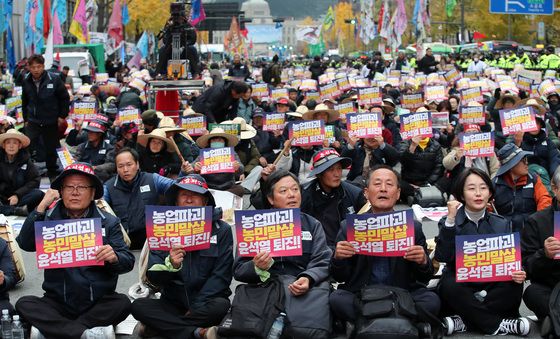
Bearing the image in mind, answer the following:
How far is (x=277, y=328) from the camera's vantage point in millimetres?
6855

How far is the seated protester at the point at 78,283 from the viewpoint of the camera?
22.7ft

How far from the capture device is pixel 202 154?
11938mm

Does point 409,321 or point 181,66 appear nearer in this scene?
point 409,321

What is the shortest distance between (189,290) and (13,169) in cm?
623

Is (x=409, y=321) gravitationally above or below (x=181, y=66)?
below

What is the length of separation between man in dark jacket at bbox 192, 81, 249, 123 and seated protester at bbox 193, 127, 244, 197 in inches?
111

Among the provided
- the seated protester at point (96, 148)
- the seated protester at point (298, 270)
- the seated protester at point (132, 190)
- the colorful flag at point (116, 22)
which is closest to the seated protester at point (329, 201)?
the seated protester at point (298, 270)

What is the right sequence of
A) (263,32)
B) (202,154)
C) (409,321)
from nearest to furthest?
(409,321)
(202,154)
(263,32)

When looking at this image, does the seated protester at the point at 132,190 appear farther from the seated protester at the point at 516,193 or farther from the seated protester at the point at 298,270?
the seated protester at the point at 516,193

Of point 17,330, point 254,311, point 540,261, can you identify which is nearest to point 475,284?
point 540,261

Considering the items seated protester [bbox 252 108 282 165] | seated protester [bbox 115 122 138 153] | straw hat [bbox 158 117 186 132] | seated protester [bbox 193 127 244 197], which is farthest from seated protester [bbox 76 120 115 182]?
seated protester [bbox 252 108 282 165]

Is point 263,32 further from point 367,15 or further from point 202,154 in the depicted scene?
point 202,154

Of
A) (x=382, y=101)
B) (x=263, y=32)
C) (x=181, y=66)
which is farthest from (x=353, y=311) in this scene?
(x=263, y=32)

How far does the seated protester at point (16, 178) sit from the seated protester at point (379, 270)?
6589 mm
